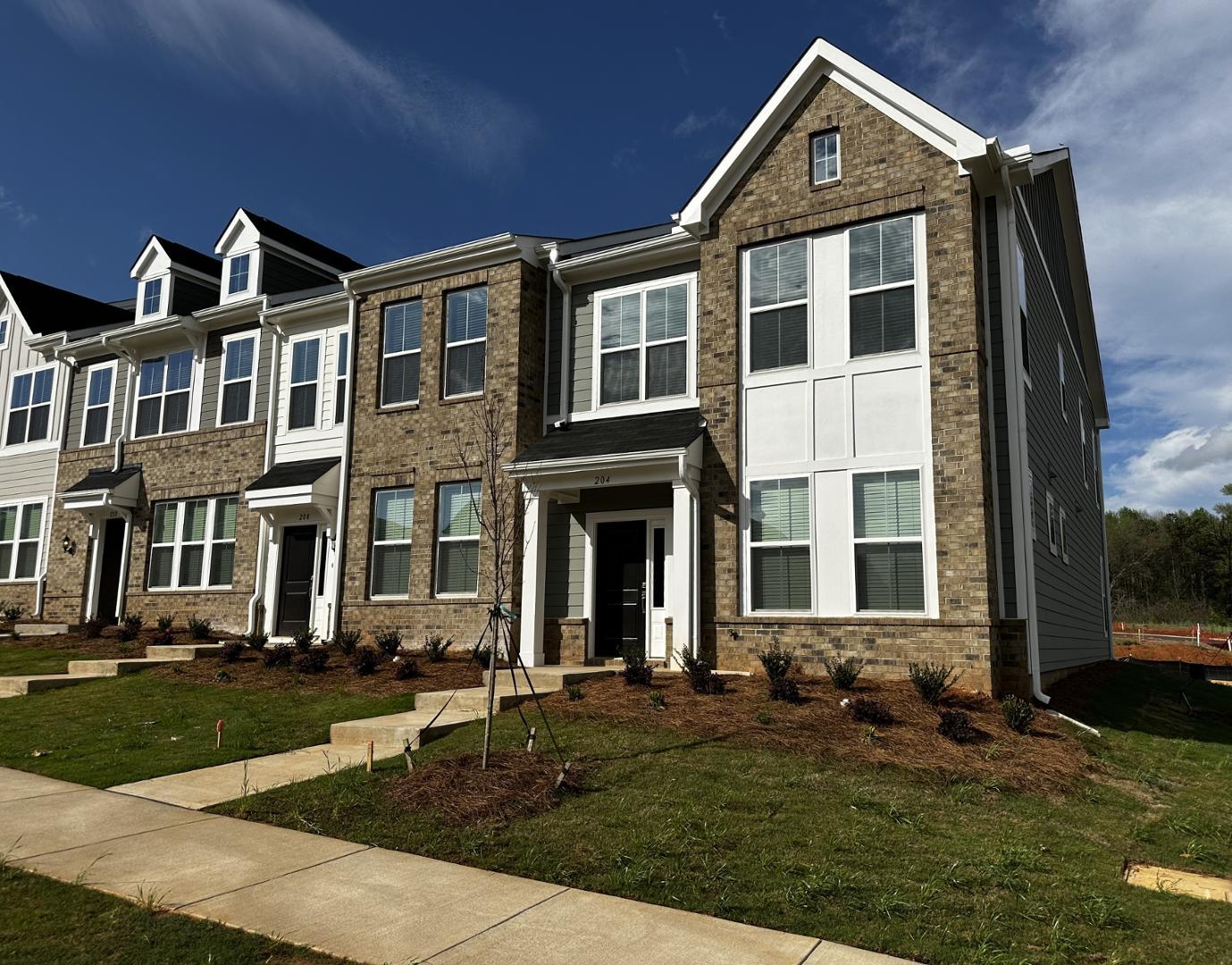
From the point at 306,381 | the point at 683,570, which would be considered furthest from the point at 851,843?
the point at 306,381

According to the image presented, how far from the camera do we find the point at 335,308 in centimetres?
1806

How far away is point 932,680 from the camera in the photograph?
10055mm

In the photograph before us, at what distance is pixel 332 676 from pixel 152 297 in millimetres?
12982

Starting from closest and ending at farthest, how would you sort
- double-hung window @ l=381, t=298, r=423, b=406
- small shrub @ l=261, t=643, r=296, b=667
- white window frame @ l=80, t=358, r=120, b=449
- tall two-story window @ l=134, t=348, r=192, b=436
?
small shrub @ l=261, t=643, r=296, b=667
double-hung window @ l=381, t=298, r=423, b=406
tall two-story window @ l=134, t=348, r=192, b=436
white window frame @ l=80, t=358, r=120, b=449

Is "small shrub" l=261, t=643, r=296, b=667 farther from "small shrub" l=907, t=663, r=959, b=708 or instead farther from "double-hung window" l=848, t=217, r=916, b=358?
"double-hung window" l=848, t=217, r=916, b=358

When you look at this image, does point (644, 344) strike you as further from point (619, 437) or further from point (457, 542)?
point (457, 542)

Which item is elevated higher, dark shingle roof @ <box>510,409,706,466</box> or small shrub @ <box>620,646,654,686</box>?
dark shingle roof @ <box>510,409,706,466</box>

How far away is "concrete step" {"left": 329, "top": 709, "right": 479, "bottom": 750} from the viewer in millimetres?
9180

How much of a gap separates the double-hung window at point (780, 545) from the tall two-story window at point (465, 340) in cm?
573

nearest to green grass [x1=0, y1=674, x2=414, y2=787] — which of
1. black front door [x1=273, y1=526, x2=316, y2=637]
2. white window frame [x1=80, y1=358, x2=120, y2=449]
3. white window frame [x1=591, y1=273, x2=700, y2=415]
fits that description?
black front door [x1=273, y1=526, x2=316, y2=637]

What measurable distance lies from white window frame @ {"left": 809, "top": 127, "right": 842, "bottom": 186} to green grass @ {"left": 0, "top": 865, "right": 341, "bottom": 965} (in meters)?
11.8

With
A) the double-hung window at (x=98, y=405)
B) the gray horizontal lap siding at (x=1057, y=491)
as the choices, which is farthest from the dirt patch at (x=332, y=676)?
the double-hung window at (x=98, y=405)

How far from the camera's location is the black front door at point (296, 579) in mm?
17797

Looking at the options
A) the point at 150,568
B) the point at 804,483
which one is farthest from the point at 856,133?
the point at 150,568
